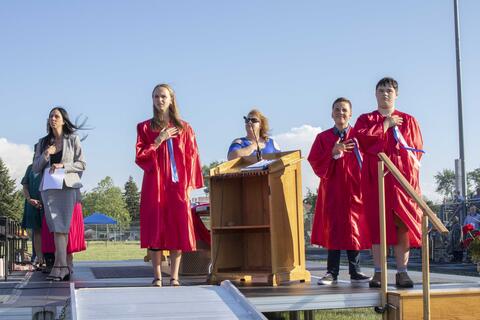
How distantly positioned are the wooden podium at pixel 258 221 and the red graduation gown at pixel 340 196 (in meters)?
0.27

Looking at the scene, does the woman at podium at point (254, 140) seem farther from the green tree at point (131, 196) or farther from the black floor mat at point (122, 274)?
the green tree at point (131, 196)

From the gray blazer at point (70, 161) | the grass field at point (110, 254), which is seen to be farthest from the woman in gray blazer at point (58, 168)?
the grass field at point (110, 254)

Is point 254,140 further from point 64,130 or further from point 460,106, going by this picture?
point 460,106

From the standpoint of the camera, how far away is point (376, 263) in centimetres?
688

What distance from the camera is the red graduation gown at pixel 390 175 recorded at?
679cm

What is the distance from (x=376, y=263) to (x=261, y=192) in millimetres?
1625

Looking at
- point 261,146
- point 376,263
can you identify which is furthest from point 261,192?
point 376,263

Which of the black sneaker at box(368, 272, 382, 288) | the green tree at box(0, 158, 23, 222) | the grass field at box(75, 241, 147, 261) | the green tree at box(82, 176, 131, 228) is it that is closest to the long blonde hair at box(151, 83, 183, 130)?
the black sneaker at box(368, 272, 382, 288)

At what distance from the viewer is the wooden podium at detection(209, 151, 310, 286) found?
290 inches

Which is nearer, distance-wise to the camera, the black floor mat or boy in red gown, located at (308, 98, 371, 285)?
boy in red gown, located at (308, 98, 371, 285)

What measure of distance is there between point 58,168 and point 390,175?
3.70m

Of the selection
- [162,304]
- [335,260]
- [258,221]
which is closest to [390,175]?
[335,260]

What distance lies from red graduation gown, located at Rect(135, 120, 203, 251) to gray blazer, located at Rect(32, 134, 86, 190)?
166cm

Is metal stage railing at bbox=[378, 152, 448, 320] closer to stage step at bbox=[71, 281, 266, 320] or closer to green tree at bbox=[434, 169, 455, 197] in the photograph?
stage step at bbox=[71, 281, 266, 320]
